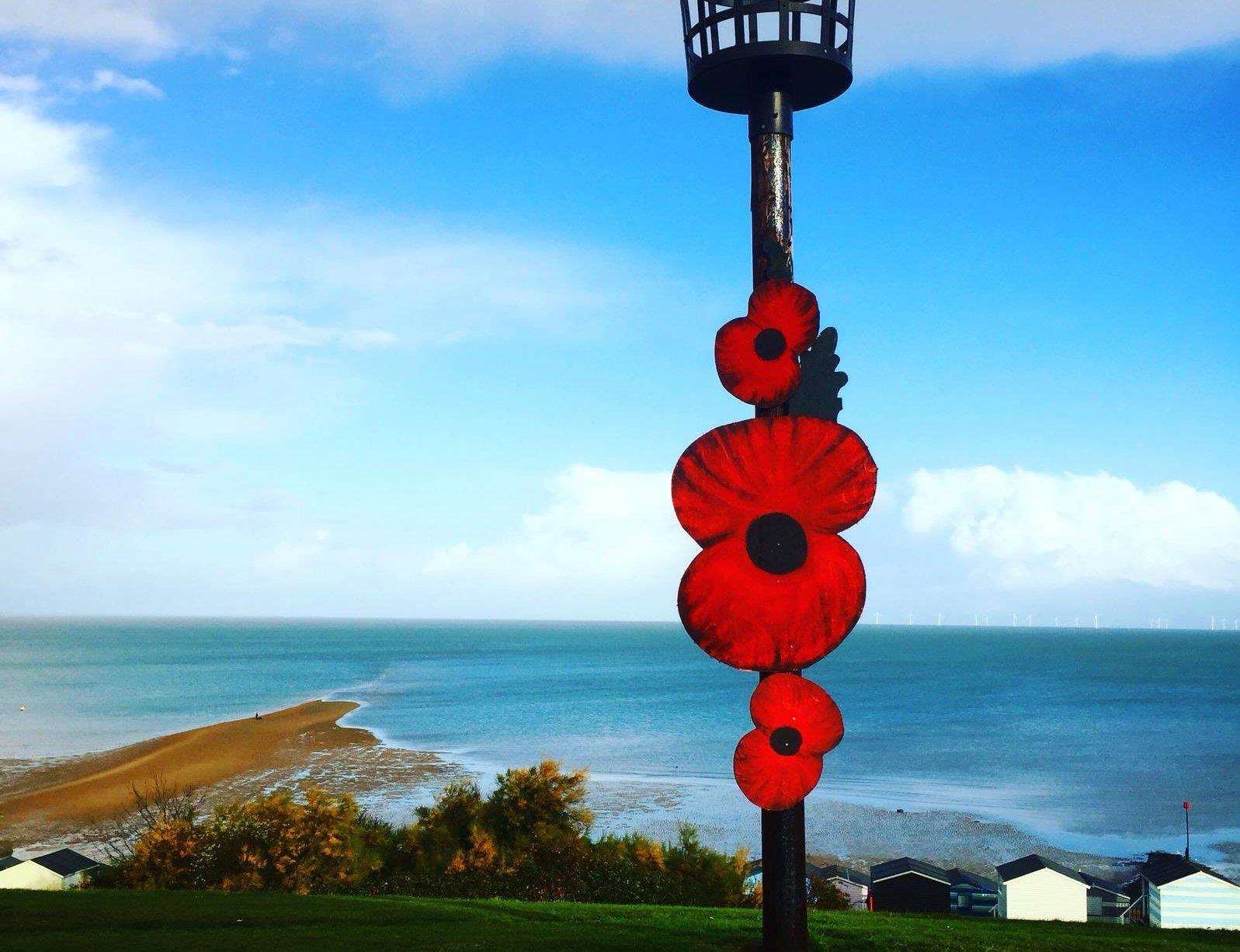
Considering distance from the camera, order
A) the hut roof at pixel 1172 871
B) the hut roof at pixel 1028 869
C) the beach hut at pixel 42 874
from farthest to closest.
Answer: the hut roof at pixel 1028 869 < the hut roof at pixel 1172 871 < the beach hut at pixel 42 874

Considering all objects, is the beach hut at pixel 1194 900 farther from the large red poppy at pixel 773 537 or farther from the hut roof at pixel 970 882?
the large red poppy at pixel 773 537

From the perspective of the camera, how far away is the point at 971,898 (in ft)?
69.1

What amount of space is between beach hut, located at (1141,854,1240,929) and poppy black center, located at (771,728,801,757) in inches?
700

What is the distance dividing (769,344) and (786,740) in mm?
2342

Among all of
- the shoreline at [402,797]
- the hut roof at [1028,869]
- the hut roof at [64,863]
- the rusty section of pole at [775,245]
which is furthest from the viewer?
the shoreline at [402,797]

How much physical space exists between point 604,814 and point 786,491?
99.0 ft

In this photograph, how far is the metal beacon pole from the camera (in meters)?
5.76

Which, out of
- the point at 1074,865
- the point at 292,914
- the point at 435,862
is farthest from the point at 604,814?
the point at 292,914

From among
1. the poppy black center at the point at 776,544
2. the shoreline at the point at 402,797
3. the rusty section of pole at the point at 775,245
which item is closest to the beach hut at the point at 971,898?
the shoreline at the point at 402,797

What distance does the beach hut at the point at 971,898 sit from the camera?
68.1 feet

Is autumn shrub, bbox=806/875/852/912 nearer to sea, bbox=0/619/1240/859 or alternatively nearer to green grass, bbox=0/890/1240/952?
green grass, bbox=0/890/1240/952

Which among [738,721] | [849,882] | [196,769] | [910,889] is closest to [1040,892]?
[910,889]

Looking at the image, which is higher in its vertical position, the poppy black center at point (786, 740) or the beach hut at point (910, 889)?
the poppy black center at point (786, 740)

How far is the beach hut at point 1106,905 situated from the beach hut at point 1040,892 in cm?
74
